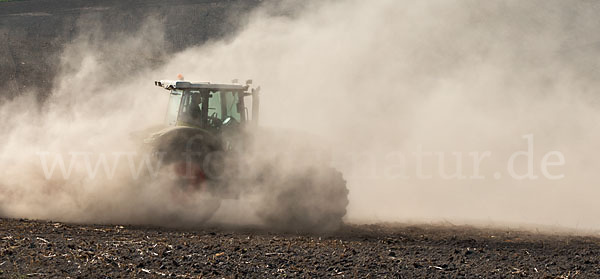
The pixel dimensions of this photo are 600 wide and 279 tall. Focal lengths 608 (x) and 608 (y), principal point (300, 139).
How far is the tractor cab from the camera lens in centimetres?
957

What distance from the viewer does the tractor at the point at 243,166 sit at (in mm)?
A: 9398

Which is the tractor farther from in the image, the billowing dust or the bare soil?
the bare soil

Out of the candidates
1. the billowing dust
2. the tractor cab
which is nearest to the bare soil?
the billowing dust

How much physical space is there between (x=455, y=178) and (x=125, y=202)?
764cm

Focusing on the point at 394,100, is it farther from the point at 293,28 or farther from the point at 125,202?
the point at 125,202

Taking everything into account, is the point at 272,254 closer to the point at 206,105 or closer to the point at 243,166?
the point at 243,166

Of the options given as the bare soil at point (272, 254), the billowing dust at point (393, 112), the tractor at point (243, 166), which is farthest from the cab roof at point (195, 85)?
the bare soil at point (272, 254)

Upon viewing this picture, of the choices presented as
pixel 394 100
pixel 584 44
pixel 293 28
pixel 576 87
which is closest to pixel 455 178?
pixel 394 100

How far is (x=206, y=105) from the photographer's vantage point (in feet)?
31.6

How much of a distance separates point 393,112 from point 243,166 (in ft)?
26.0

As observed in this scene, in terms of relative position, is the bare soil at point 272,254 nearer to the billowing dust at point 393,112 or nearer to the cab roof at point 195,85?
the billowing dust at point 393,112

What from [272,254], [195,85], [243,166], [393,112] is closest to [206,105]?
[195,85]

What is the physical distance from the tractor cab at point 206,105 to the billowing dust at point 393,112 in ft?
2.34

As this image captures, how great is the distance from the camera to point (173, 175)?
9.28 m
